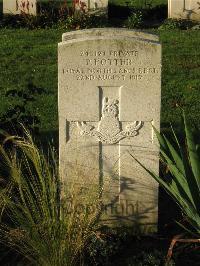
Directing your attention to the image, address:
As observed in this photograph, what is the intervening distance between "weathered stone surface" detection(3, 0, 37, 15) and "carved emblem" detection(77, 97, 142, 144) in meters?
8.11

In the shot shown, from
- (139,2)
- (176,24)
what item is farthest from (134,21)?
(139,2)

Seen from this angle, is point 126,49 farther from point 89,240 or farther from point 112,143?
point 89,240

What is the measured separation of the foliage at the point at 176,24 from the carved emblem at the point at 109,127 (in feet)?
24.9

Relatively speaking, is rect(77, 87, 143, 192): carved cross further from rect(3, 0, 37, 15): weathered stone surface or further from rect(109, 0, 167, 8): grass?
rect(109, 0, 167, 8): grass

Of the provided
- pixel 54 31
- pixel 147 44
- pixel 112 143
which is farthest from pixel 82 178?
pixel 54 31

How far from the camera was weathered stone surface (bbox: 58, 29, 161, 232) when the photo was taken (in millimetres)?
5285

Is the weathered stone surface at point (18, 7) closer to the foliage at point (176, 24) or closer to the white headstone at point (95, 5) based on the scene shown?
the white headstone at point (95, 5)

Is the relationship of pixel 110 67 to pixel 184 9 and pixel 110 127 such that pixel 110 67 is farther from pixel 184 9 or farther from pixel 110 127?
pixel 184 9

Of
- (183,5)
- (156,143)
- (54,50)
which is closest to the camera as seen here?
(156,143)

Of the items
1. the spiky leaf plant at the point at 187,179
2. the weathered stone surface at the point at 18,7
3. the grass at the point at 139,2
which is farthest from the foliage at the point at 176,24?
the spiky leaf plant at the point at 187,179

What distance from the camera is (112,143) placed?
5.51 meters

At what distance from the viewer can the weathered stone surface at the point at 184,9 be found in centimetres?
1345

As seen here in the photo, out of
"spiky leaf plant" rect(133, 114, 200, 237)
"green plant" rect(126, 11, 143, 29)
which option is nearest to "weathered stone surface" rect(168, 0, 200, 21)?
"green plant" rect(126, 11, 143, 29)

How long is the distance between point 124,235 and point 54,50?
5952 millimetres
